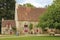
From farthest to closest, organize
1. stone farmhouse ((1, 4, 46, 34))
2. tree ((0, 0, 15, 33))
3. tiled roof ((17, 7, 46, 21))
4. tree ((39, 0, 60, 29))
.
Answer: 1. tree ((0, 0, 15, 33))
2. tiled roof ((17, 7, 46, 21))
3. stone farmhouse ((1, 4, 46, 34))
4. tree ((39, 0, 60, 29))

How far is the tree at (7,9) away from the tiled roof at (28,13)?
8890mm

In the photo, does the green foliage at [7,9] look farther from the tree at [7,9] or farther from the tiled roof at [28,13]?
the tiled roof at [28,13]

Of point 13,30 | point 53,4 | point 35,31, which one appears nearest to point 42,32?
point 35,31

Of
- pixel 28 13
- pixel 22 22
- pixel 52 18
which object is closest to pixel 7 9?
pixel 28 13

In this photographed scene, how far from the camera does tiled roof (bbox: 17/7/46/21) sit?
62.1 meters

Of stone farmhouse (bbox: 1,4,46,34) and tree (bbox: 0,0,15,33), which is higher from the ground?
tree (bbox: 0,0,15,33)

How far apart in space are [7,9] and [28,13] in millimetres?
13115

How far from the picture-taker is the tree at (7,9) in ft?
234

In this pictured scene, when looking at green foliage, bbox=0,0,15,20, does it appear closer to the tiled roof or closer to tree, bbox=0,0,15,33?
tree, bbox=0,0,15,33

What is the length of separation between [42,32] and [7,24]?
404 inches

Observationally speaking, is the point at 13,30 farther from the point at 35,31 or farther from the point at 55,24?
the point at 55,24

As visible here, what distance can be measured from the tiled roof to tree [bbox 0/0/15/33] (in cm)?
889

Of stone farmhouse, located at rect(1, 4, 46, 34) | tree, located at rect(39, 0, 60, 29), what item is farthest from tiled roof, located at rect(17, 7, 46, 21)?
tree, located at rect(39, 0, 60, 29)

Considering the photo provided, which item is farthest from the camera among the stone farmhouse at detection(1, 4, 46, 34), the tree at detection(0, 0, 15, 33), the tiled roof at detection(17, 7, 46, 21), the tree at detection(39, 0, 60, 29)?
the tree at detection(0, 0, 15, 33)
